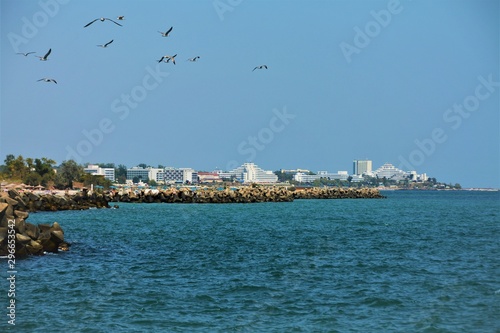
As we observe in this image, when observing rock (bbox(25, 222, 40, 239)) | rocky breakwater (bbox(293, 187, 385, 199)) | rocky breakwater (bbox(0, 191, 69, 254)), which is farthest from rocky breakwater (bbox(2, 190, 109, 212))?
rocky breakwater (bbox(293, 187, 385, 199))

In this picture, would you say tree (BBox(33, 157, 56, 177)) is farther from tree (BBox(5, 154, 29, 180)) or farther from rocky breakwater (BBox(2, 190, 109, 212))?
rocky breakwater (BBox(2, 190, 109, 212))

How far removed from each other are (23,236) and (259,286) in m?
A: 8.31

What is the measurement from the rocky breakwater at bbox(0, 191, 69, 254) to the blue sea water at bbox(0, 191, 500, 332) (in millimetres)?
635

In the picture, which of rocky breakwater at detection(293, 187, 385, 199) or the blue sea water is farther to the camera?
rocky breakwater at detection(293, 187, 385, 199)

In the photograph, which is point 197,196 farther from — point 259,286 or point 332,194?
point 259,286

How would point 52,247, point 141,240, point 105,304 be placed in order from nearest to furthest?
point 105,304, point 52,247, point 141,240

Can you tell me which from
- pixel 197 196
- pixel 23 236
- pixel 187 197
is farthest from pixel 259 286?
pixel 197 196

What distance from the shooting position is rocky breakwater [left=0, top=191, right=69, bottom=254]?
19.5 meters

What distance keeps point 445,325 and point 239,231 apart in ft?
72.1

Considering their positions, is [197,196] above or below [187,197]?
above

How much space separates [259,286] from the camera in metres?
16.6

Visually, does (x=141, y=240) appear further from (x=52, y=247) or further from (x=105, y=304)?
(x=105, y=304)

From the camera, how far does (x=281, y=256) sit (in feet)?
75.5

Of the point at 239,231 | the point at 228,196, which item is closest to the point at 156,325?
the point at 239,231
